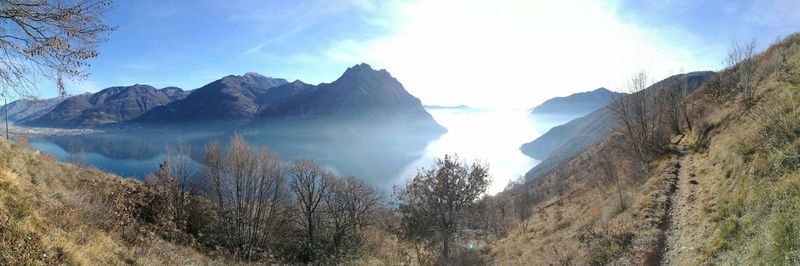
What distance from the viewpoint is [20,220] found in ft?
30.4

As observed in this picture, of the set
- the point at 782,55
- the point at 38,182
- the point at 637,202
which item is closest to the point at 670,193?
the point at 637,202

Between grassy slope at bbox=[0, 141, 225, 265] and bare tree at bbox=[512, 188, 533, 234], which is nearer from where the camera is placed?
grassy slope at bbox=[0, 141, 225, 265]

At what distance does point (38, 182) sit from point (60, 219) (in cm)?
413

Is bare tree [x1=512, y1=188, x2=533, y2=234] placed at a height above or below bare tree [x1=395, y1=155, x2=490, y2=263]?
below

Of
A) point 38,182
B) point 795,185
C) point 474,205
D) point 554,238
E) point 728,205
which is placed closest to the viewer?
point 795,185

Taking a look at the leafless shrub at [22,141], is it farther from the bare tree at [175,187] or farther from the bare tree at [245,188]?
the bare tree at [245,188]

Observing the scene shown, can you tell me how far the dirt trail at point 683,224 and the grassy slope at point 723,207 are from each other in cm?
8

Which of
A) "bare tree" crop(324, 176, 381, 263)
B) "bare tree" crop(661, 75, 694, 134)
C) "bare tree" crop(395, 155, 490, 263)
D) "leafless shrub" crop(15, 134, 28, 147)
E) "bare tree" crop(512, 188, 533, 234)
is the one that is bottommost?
"bare tree" crop(512, 188, 533, 234)

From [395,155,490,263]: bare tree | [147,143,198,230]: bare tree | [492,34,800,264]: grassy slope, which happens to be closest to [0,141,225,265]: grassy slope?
[147,143,198,230]: bare tree

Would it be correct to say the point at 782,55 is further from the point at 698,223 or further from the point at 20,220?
the point at 20,220

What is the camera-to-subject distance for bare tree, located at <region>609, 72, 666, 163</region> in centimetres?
3578

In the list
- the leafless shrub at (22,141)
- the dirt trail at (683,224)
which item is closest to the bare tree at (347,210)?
the leafless shrub at (22,141)

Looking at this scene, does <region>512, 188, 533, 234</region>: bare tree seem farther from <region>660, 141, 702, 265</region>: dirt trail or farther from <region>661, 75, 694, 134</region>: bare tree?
<region>660, 141, 702, 265</region>: dirt trail

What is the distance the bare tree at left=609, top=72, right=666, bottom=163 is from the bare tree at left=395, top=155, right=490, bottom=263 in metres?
16.9
